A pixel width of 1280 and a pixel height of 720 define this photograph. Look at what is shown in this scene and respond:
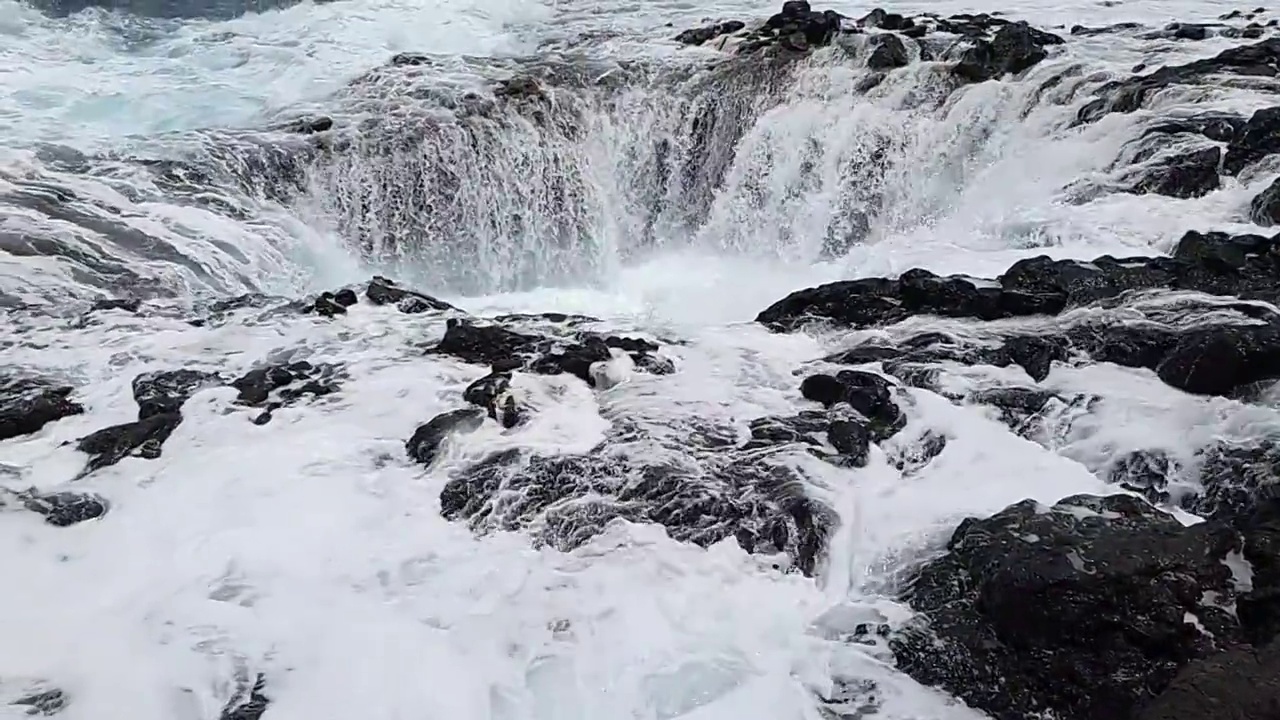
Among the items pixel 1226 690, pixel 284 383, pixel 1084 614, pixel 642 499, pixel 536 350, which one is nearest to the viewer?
pixel 1226 690

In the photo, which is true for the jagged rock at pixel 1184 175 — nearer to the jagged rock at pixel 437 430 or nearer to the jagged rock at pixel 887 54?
the jagged rock at pixel 887 54

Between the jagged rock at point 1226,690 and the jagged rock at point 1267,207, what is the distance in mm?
6014

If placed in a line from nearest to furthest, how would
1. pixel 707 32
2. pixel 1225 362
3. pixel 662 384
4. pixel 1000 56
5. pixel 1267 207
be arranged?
1. pixel 1225 362
2. pixel 662 384
3. pixel 1267 207
4. pixel 1000 56
5. pixel 707 32

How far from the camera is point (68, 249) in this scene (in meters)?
9.20

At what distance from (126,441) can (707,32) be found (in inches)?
437

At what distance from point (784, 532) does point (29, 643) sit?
360 cm

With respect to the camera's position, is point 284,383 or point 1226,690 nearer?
point 1226,690

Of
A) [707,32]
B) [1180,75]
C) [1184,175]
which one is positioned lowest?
[1184,175]

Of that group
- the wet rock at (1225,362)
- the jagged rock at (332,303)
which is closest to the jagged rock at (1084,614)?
the wet rock at (1225,362)

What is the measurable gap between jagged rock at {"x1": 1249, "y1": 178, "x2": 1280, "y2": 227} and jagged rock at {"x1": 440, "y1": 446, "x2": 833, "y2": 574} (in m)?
5.33

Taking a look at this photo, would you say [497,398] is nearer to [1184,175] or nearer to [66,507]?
[66,507]

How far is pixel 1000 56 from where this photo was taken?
12336 millimetres

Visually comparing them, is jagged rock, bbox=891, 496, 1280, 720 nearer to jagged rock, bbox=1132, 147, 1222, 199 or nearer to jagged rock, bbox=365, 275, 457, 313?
jagged rock, bbox=365, 275, 457, 313

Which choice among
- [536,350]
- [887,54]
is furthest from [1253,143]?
[536,350]
